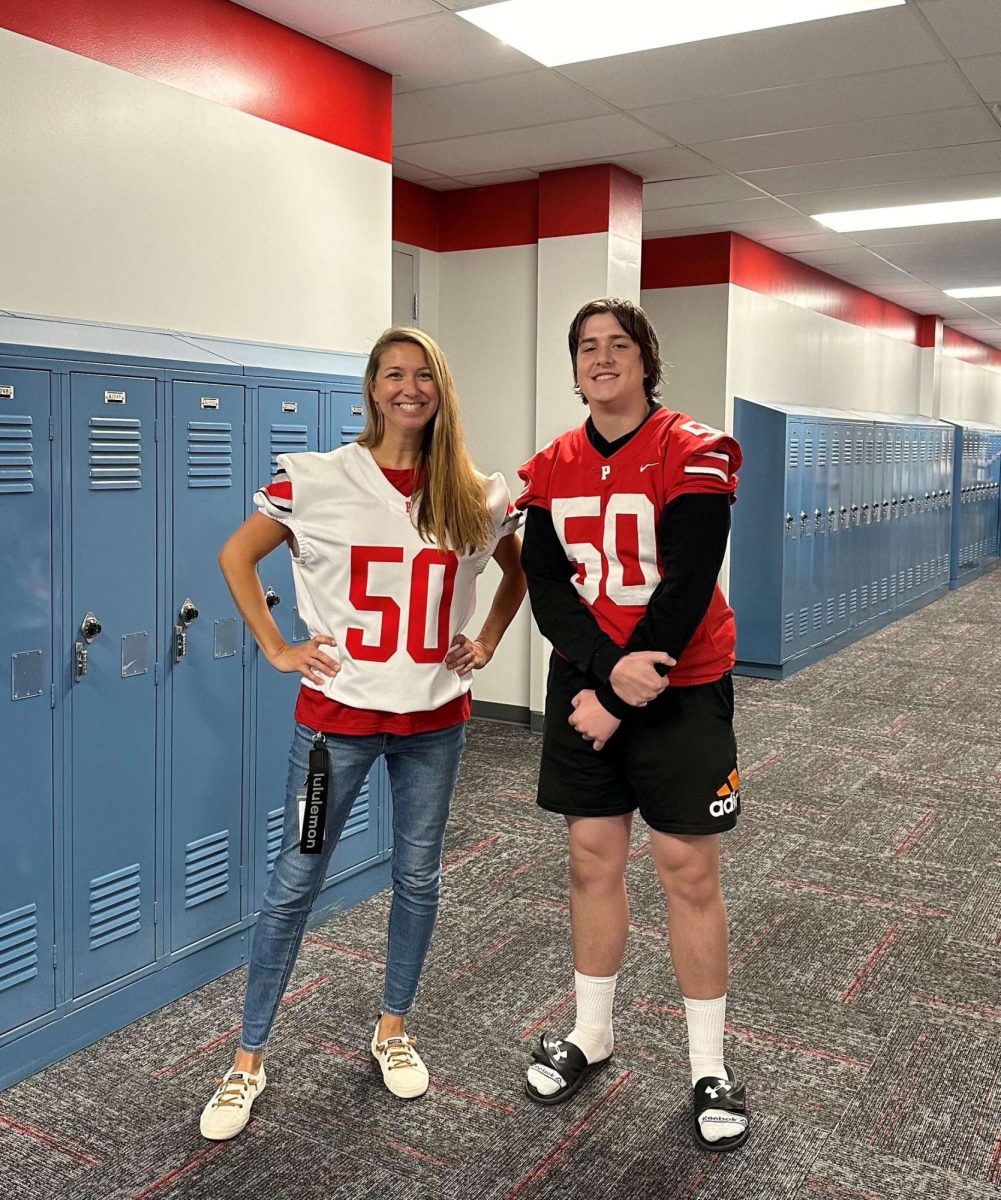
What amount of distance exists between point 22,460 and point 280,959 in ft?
3.85

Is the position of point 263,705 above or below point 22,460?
below

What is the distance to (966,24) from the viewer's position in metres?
3.51

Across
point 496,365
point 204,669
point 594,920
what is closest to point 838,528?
point 496,365

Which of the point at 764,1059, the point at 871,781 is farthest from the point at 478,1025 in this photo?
the point at 871,781

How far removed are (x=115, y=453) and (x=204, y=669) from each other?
1.96 feet

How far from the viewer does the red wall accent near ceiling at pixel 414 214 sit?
559 centimetres

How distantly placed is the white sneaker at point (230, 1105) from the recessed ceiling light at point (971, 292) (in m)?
8.54

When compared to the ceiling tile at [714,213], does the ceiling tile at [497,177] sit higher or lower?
lower

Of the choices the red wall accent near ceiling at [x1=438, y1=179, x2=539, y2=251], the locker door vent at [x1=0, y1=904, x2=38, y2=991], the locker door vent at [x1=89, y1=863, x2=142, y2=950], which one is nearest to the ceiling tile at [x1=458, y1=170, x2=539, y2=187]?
the red wall accent near ceiling at [x1=438, y1=179, x2=539, y2=251]

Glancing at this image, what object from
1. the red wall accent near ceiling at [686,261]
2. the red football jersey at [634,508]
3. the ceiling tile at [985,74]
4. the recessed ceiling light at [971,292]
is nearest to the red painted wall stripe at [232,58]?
the red football jersey at [634,508]

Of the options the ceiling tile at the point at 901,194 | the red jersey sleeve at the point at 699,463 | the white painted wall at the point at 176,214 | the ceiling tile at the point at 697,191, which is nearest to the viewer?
the red jersey sleeve at the point at 699,463

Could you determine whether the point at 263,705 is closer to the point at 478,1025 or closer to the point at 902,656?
the point at 478,1025

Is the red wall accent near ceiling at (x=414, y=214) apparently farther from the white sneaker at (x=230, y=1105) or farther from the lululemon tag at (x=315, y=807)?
the white sneaker at (x=230, y=1105)

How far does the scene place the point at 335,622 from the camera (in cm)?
224
